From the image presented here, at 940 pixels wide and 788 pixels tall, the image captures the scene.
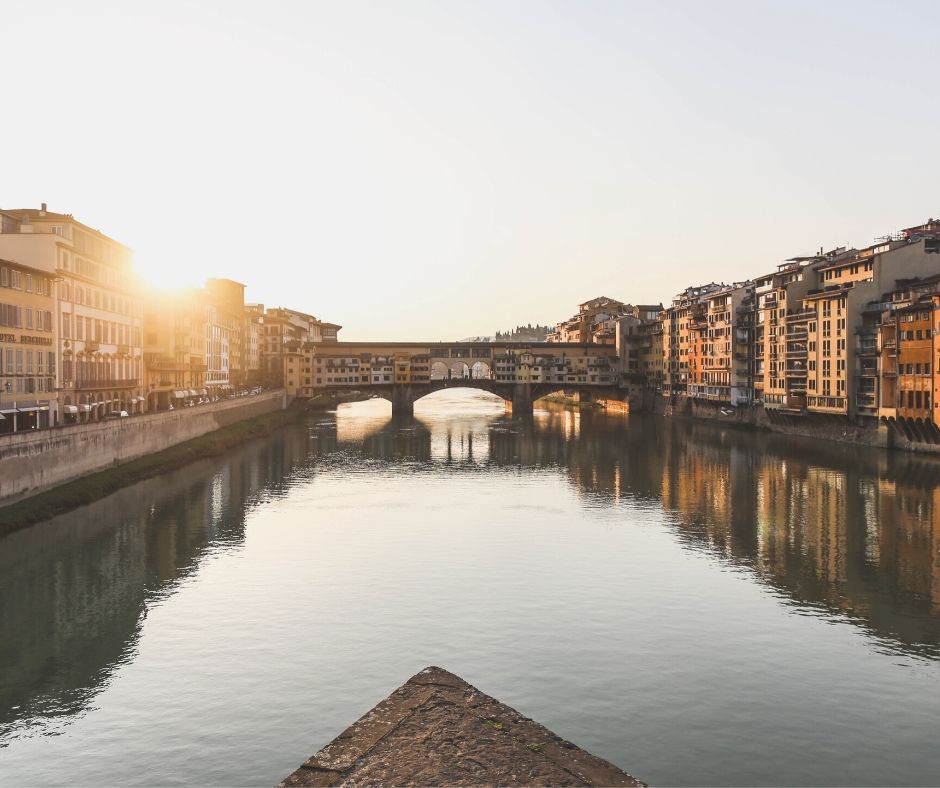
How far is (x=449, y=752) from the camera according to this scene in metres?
13.9

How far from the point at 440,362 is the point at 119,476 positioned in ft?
280

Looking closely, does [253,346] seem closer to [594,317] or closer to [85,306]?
[594,317]

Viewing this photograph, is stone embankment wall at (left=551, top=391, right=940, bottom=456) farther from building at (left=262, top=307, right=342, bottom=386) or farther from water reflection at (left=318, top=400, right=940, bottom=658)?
building at (left=262, top=307, right=342, bottom=386)

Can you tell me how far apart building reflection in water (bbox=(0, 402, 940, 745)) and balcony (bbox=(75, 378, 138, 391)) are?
9.23 metres

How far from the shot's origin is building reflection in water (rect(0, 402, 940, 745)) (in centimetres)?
2520

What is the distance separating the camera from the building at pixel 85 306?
54.1m

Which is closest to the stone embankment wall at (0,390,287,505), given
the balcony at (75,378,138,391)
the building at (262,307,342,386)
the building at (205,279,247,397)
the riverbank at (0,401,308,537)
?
the riverbank at (0,401,308,537)

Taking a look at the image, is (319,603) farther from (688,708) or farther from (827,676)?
(827,676)

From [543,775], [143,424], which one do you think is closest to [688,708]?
[543,775]

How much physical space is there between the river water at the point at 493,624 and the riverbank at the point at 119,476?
39.0 inches

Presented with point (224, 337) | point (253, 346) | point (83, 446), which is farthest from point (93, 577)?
point (253, 346)

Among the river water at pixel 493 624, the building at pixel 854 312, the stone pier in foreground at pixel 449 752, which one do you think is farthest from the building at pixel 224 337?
the stone pier in foreground at pixel 449 752

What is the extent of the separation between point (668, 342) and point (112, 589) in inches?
4003

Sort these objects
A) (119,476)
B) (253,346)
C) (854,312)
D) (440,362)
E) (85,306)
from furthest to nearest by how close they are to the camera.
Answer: (253,346) < (440,362) < (854,312) < (85,306) < (119,476)
